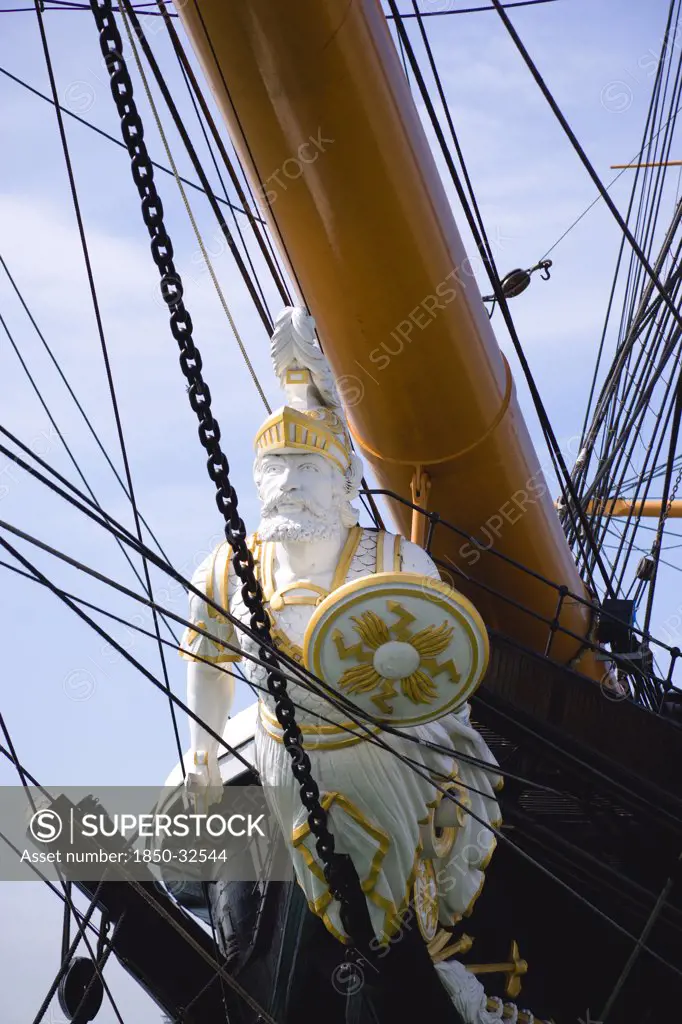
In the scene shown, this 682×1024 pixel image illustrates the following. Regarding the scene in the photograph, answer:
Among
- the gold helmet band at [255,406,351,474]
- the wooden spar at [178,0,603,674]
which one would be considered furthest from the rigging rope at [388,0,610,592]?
the gold helmet band at [255,406,351,474]

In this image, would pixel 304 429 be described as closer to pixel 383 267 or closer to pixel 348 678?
pixel 348 678

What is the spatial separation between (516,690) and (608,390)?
516 centimetres

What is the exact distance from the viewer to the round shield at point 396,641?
321cm

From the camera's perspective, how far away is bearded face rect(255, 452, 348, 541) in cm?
357

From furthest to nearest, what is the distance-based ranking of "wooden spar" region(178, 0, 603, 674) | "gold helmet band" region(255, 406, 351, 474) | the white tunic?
"wooden spar" region(178, 0, 603, 674)
"gold helmet band" region(255, 406, 351, 474)
the white tunic

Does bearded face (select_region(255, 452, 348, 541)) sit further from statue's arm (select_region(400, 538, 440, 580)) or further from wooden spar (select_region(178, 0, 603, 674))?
wooden spar (select_region(178, 0, 603, 674))

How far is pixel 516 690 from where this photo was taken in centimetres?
464

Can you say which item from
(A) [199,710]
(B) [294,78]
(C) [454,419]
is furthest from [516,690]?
(B) [294,78]

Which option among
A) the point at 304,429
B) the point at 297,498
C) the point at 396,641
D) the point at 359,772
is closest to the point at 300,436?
the point at 304,429

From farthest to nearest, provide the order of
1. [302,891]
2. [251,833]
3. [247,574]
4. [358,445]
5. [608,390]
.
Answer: [608,390] < [358,445] < [251,833] < [302,891] < [247,574]

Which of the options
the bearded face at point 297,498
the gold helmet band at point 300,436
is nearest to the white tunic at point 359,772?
the bearded face at point 297,498

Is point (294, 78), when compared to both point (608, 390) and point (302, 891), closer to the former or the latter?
point (302, 891)

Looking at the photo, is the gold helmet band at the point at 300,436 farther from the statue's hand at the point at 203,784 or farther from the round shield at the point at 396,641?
the statue's hand at the point at 203,784

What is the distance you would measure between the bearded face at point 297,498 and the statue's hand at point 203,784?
70 cm
